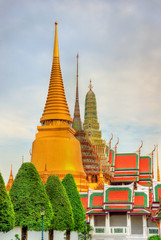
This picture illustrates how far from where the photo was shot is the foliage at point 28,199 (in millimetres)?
24500

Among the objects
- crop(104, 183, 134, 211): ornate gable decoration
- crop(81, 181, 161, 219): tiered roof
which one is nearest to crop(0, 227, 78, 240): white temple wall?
crop(81, 181, 161, 219): tiered roof

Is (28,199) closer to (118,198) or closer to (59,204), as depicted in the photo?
(59,204)

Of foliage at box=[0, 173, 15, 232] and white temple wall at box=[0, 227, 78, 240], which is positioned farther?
white temple wall at box=[0, 227, 78, 240]

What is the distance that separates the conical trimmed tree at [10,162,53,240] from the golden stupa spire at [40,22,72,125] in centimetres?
3010

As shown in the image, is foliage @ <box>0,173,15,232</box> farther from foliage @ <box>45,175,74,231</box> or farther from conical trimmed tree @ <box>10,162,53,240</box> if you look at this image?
foliage @ <box>45,175,74,231</box>

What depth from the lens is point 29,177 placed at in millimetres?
25219

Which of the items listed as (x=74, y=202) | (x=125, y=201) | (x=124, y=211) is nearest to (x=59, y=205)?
(x=74, y=202)

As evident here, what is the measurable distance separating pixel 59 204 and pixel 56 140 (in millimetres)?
26900

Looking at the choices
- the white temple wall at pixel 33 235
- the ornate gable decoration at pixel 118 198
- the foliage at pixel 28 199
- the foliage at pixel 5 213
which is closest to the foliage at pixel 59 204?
the white temple wall at pixel 33 235

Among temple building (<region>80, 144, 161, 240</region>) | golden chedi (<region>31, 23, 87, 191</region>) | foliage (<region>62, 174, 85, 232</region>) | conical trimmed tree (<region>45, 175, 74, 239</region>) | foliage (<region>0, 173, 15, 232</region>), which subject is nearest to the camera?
foliage (<region>0, 173, 15, 232</region>)

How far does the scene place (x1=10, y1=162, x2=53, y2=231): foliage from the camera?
24.5m

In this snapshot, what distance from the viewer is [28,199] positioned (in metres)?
24.8

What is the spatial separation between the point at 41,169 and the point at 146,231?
18.7 m

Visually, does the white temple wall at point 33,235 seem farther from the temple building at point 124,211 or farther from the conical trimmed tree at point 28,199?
the temple building at point 124,211
